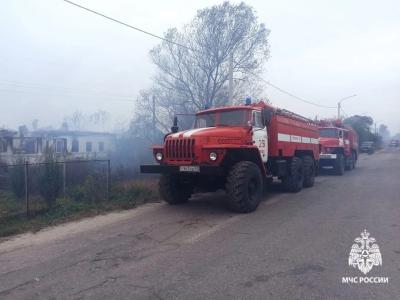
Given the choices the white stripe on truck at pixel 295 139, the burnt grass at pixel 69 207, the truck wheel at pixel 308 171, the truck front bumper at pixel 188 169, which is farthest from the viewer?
the truck wheel at pixel 308 171

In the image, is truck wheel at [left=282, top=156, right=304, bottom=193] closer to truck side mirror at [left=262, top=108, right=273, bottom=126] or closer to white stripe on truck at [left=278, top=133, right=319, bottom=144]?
white stripe on truck at [left=278, top=133, right=319, bottom=144]

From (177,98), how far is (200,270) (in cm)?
1714

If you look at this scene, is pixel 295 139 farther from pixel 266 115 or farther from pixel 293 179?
pixel 266 115

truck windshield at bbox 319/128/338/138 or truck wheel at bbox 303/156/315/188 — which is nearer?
truck wheel at bbox 303/156/315/188

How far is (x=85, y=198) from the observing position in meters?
10.3

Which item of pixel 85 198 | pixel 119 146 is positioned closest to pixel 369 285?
pixel 85 198

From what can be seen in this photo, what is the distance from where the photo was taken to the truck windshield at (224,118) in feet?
33.6

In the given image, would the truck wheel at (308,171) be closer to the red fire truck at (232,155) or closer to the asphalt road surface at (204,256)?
the red fire truck at (232,155)

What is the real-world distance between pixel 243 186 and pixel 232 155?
80cm

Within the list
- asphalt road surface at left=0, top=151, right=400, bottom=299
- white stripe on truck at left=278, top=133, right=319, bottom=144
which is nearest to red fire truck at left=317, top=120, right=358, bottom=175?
white stripe on truck at left=278, top=133, right=319, bottom=144

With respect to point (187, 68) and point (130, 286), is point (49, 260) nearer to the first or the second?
point (130, 286)

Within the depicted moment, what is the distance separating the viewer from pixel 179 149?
915cm

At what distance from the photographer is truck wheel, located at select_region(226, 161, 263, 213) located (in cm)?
880

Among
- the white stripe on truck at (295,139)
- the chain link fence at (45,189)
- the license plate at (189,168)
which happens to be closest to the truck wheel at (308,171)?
the white stripe on truck at (295,139)
